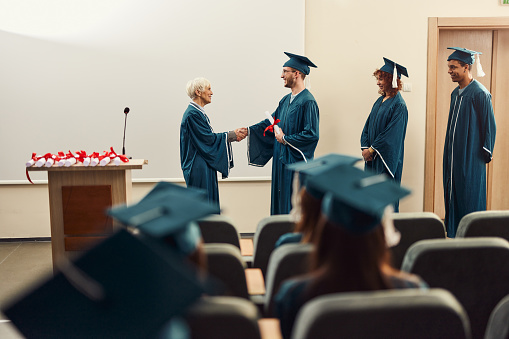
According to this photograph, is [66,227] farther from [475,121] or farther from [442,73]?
[442,73]

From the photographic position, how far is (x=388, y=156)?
4621mm

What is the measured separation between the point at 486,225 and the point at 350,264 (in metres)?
1.16

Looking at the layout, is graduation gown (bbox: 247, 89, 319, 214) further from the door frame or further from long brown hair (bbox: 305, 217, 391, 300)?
long brown hair (bbox: 305, 217, 391, 300)

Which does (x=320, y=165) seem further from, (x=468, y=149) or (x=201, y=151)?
(x=468, y=149)

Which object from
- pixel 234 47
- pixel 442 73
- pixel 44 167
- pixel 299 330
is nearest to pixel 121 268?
pixel 299 330

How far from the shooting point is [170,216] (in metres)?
1.32

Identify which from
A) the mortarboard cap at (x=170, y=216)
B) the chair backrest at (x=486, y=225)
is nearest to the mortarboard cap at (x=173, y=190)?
the mortarboard cap at (x=170, y=216)

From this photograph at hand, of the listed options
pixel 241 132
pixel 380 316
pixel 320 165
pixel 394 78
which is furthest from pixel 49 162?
pixel 380 316

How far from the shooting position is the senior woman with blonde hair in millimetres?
4328

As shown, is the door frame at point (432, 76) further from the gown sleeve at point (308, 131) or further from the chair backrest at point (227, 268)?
the chair backrest at point (227, 268)

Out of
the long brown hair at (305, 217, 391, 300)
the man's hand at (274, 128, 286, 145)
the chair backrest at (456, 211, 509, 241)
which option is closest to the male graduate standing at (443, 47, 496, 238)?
the man's hand at (274, 128, 286, 145)

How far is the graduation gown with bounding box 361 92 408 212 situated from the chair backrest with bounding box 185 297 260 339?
12.3ft

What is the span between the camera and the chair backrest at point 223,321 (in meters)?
1.08

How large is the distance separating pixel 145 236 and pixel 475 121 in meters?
3.81
